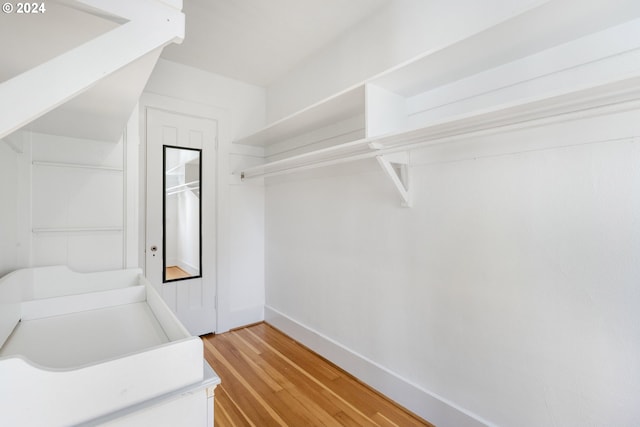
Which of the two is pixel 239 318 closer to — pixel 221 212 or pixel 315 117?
pixel 221 212

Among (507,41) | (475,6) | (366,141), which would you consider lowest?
Answer: (366,141)

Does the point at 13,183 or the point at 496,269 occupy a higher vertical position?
the point at 13,183

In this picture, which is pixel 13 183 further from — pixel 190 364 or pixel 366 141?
pixel 366 141

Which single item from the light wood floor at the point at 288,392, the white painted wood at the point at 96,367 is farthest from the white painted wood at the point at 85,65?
the light wood floor at the point at 288,392

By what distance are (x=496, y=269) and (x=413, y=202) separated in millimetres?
595

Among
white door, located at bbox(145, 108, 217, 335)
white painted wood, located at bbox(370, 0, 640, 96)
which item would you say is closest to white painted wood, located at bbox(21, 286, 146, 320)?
white door, located at bbox(145, 108, 217, 335)

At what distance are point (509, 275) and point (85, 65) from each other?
1.82m

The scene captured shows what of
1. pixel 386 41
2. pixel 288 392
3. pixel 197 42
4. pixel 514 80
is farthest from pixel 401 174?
pixel 197 42

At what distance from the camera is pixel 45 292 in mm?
1632

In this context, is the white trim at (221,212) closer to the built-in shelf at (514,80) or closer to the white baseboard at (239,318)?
the white baseboard at (239,318)

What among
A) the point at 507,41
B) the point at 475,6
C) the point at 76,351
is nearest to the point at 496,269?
the point at 507,41

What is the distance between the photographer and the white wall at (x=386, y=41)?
1564 mm

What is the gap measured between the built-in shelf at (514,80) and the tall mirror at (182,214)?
1507mm

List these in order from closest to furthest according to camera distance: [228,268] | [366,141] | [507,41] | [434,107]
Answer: [507,41], [366,141], [434,107], [228,268]
